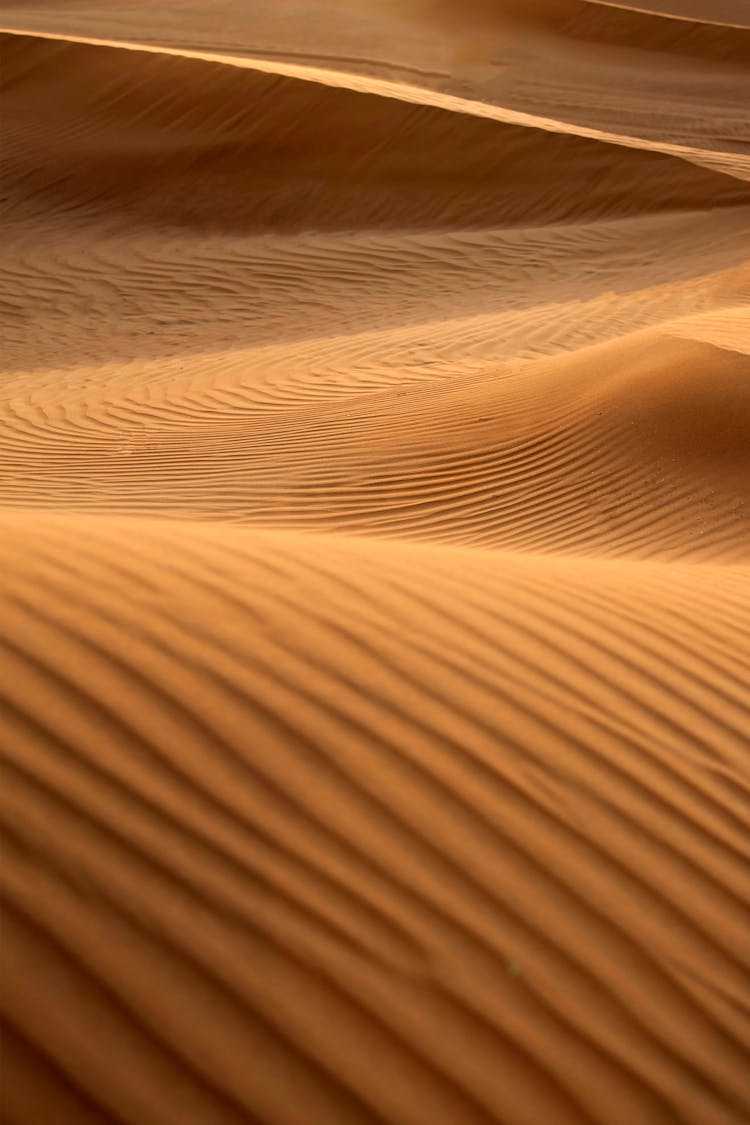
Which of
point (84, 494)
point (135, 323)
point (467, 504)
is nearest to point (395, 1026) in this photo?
point (467, 504)

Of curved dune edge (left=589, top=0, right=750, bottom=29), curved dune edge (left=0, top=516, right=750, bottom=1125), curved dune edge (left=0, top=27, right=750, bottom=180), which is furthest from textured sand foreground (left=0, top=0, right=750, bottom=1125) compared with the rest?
curved dune edge (left=589, top=0, right=750, bottom=29)

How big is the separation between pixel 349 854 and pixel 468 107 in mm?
16668

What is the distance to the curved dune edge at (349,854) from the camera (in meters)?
2.07

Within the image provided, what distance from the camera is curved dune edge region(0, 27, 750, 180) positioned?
16.2 meters

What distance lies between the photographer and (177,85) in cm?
1736

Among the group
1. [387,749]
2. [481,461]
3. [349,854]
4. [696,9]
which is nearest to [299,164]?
[481,461]

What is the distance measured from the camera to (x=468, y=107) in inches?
681

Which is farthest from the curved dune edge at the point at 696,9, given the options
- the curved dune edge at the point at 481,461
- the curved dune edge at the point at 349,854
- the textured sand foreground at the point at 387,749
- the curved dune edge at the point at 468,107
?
the curved dune edge at the point at 349,854

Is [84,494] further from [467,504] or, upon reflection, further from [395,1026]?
[395,1026]

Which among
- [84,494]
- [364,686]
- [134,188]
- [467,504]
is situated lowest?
[364,686]

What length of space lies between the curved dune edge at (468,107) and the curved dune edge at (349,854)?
46.6 ft

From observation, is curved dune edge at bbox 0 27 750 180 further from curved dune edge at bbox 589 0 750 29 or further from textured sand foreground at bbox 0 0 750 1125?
curved dune edge at bbox 589 0 750 29

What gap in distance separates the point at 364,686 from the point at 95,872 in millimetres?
931

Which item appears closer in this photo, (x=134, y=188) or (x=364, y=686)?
(x=364, y=686)
